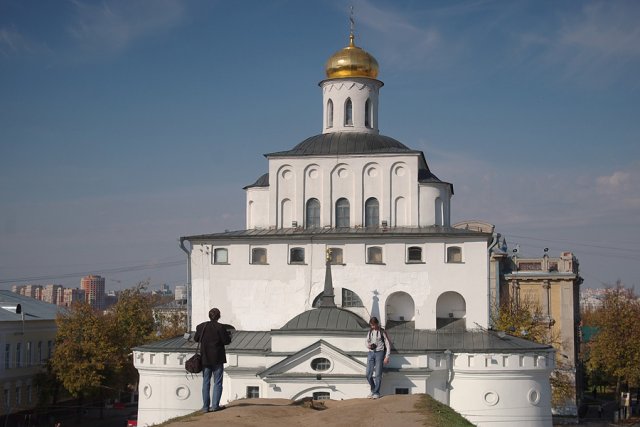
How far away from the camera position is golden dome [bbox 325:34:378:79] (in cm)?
4556

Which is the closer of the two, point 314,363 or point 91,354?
point 314,363

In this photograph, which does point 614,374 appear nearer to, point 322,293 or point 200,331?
point 322,293

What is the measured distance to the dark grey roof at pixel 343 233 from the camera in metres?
38.7

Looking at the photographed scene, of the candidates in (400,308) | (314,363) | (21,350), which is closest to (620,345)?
(400,308)

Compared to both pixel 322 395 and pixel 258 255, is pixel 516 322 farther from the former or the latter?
pixel 322 395

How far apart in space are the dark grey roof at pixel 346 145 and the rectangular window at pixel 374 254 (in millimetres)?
4840

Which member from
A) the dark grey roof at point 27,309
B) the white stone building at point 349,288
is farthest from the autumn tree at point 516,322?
the dark grey roof at point 27,309

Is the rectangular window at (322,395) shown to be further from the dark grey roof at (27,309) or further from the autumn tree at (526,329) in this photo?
the dark grey roof at (27,309)

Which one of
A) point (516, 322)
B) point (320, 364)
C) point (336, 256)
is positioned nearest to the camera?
point (320, 364)

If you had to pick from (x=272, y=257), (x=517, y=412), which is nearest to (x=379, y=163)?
(x=272, y=257)

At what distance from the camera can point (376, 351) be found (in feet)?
74.0

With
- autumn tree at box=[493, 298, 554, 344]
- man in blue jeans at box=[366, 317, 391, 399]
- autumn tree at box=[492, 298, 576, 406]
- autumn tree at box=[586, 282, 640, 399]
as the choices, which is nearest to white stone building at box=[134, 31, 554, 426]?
autumn tree at box=[493, 298, 554, 344]

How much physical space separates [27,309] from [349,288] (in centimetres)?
2619

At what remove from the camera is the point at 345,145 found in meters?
42.7
